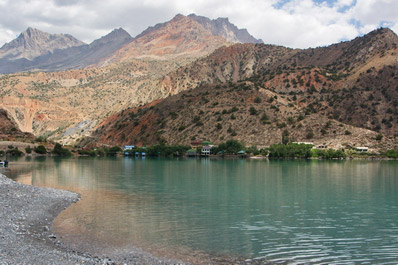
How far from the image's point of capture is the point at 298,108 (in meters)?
127

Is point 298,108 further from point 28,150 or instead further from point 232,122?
point 28,150

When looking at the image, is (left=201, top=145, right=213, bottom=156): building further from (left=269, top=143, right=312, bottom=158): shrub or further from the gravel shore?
the gravel shore

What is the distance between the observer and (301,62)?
16962 cm

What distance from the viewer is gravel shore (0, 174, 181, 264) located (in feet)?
48.7

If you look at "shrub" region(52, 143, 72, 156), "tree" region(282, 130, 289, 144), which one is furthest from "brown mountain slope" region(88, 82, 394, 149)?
"shrub" region(52, 143, 72, 156)

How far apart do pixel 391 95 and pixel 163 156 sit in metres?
72.0

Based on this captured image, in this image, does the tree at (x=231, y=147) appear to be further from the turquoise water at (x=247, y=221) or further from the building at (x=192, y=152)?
the turquoise water at (x=247, y=221)

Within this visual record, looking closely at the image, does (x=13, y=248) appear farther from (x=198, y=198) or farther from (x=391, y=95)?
(x=391, y=95)

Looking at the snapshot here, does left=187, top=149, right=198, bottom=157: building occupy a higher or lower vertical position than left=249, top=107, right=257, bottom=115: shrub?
lower

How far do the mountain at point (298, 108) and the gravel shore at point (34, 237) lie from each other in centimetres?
8642

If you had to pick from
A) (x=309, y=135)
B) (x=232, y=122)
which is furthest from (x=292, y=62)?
(x=309, y=135)

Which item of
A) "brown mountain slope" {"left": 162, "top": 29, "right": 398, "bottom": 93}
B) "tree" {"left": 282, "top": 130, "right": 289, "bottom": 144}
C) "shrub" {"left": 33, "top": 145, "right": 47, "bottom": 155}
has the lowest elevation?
"shrub" {"left": 33, "top": 145, "right": 47, "bottom": 155}

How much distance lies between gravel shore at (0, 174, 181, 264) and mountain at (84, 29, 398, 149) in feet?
284

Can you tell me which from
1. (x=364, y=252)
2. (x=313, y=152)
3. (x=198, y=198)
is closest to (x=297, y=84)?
(x=313, y=152)
